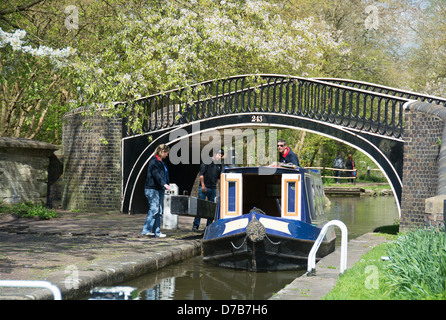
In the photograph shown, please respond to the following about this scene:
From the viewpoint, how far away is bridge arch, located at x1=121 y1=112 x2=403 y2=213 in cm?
1443

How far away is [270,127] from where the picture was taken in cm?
1717

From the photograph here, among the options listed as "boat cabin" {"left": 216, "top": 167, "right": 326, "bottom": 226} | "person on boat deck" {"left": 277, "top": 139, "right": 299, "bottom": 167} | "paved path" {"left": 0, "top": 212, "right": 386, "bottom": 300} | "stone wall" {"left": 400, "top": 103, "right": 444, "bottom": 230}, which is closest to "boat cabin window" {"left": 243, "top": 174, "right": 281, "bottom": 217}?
"person on boat deck" {"left": 277, "top": 139, "right": 299, "bottom": 167}

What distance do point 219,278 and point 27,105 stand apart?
14567mm

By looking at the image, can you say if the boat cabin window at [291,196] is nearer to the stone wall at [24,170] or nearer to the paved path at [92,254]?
the paved path at [92,254]

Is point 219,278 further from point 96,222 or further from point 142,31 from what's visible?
point 142,31

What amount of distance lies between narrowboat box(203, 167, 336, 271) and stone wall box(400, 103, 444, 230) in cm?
236

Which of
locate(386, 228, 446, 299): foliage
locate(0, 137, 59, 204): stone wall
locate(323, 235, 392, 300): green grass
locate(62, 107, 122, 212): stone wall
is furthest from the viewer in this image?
locate(62, 107, 122, 212): stone wall

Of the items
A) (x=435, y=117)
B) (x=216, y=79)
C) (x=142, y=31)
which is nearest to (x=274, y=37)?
(x=216, y=79)

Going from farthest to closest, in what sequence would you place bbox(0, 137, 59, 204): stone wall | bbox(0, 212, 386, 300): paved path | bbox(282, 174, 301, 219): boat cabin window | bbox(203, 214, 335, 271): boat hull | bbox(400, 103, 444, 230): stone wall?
bbox(0, 137, 59, 204): stone wall, bbox(400, 103, 444, 230): stone wall, bbox(282, 174, 301, 219): boat cabin window, bbox(203, 214, 335, 271): boat hull, bbox(0, 212, 386, 300): paved path

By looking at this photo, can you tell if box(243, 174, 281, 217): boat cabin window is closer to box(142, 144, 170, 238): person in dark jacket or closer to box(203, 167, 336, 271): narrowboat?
box(203, 167, 336, 271): narrowboat

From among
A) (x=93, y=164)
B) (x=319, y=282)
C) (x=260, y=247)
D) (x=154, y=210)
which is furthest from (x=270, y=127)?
(x=319, y=282)

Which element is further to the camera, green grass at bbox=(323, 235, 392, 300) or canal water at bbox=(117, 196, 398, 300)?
canal water at bbox=(117, 196, 398, 300)

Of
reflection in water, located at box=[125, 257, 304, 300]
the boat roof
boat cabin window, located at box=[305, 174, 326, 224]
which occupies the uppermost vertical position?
the boat roof

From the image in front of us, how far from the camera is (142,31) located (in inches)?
637
